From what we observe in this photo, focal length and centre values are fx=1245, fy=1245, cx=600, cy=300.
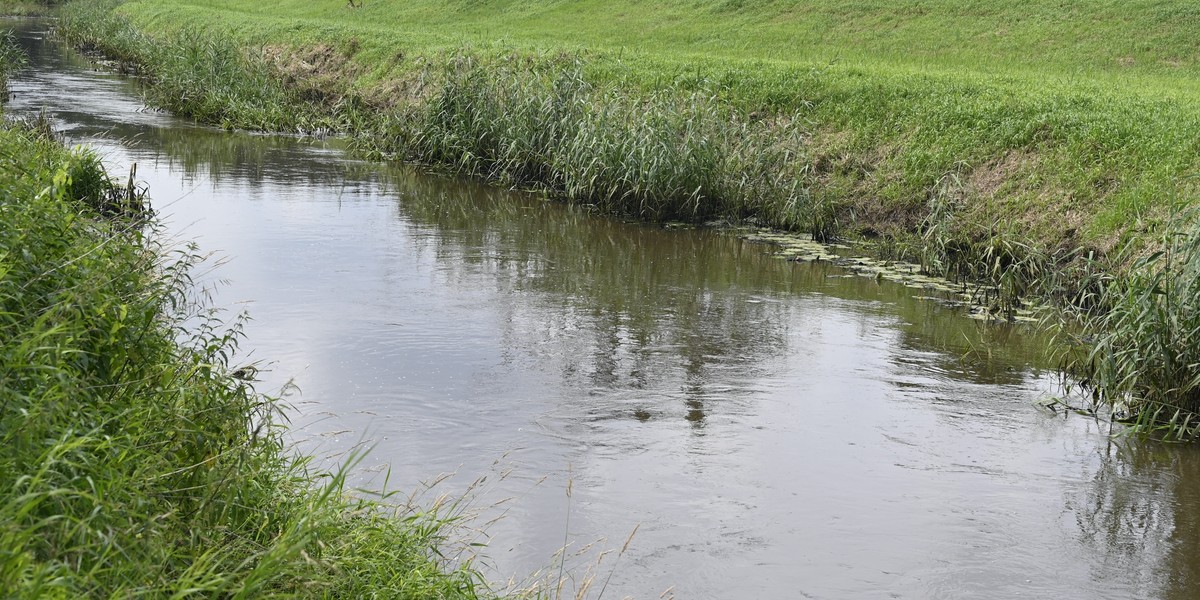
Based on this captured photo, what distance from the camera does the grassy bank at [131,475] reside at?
3961 mm

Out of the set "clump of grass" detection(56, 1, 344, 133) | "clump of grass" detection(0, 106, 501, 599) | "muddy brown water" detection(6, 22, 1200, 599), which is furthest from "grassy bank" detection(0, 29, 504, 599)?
"clump of grass" detection(56, 1, 344, 133)

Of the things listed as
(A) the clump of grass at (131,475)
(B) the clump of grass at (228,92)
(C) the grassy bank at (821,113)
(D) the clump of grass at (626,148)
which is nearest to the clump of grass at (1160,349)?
(C) the grassy bank at (821,113)

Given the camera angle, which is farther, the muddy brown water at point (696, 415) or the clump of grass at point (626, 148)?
the clump of grass at point (626, 148)

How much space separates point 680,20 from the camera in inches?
1117

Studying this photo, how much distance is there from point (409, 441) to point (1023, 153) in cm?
956

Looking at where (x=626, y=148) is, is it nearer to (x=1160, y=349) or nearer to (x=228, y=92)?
(x=1160, y=349)

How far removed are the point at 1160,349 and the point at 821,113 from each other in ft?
30.4

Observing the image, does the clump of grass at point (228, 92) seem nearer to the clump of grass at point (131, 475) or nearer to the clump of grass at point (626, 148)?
the clump of grass at point (626, 148)

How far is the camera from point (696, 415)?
28.7 ft

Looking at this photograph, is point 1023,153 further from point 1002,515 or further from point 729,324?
point 1002,515

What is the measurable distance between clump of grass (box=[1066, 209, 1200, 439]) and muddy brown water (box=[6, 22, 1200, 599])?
286 millimetres

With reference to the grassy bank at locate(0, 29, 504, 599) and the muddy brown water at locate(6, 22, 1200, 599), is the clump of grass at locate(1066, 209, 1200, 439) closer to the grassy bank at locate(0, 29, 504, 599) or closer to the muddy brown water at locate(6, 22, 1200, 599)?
the muddy brown water at locate(6, 22, 1200, 599)

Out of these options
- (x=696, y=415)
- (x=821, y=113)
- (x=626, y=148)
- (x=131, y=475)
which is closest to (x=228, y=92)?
(x=626, y=148)

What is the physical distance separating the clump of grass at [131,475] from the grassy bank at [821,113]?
7.28 metres
